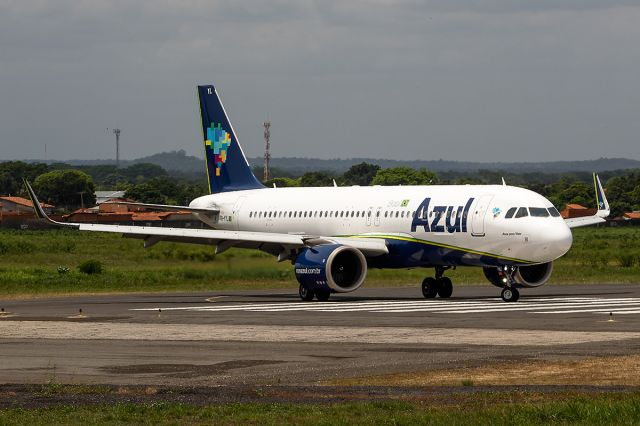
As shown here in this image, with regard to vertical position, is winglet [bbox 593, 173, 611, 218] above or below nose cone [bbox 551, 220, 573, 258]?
above

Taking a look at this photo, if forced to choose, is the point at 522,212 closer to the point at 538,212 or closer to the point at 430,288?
the point at 538,212

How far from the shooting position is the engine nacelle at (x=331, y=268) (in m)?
41.7

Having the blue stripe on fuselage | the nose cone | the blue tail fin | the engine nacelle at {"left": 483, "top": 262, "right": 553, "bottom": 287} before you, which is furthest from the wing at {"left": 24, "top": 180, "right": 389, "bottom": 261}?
the blue tail fin

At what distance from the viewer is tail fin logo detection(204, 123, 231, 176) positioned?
5372 centimetres

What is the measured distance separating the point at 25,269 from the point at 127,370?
138 ft

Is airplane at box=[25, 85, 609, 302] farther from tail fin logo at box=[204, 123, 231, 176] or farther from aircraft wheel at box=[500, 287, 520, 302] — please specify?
tail fin logo at box=[204, 123, 231, 176]

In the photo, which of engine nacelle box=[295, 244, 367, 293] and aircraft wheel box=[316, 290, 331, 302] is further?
aircraft wheel box=[316, 290, 331, 302]

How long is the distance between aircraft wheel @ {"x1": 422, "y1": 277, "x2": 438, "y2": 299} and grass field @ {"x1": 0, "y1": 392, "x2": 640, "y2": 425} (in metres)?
26.4

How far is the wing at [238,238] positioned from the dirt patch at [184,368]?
2065cm

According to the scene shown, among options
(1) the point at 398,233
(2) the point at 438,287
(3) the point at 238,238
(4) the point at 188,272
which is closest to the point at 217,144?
(4) the point at 188,272

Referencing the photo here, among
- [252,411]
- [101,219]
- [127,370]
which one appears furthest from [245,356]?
[101,219]

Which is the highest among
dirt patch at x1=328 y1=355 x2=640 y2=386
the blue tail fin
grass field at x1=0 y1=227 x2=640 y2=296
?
the blue tail fin

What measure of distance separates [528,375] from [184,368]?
5846mm

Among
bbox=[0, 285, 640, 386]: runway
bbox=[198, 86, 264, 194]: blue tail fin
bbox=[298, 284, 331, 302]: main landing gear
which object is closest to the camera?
bbox=[0, 285, 640, 386]: runway
